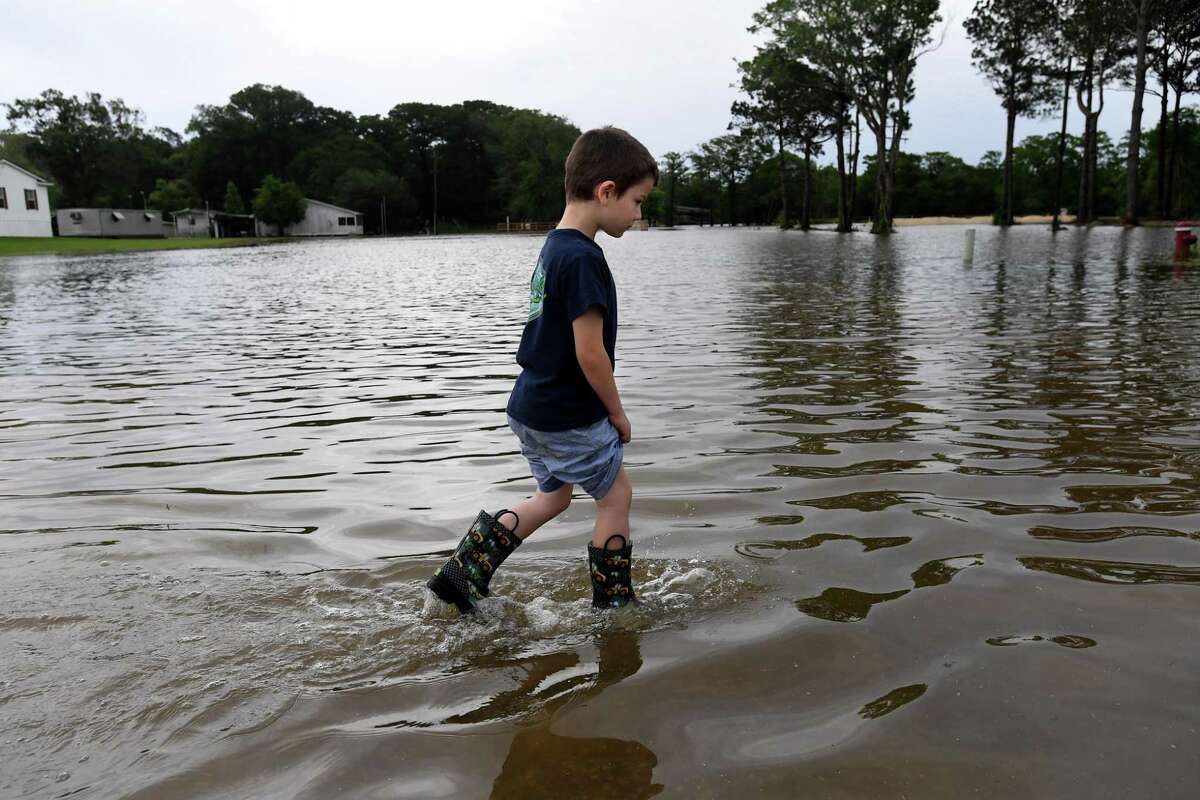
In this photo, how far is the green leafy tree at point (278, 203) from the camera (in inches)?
3356

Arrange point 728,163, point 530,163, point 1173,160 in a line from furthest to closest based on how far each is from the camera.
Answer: point 728,163, point 530,163, point 1173,160

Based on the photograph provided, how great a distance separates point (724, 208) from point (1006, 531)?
435 ft

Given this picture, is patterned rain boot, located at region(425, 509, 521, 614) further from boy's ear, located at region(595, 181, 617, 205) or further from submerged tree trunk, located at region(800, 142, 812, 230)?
submerged tree trunk, located at region(800, 142, 812, 230)

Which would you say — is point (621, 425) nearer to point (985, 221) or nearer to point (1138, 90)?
point (1138, 90)

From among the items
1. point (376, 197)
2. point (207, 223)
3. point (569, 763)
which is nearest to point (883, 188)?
point (569, 763)

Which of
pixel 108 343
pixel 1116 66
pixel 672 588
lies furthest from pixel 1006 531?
pixel 1116 66

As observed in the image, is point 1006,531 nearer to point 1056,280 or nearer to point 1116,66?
point 1056,280

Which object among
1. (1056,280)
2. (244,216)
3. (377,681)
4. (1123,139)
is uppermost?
(1123,139)

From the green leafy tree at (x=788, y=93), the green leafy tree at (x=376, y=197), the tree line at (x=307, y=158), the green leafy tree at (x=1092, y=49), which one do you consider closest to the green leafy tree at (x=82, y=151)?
the tree line at (x=307, y=158)

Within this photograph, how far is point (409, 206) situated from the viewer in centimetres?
10619

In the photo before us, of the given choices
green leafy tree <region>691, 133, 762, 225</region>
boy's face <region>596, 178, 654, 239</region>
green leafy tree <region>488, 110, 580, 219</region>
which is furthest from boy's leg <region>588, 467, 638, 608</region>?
green leafy tree <region>691, 133, 762, 225</region>

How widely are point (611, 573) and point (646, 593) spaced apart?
29 centimetres

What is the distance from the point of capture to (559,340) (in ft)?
9.66

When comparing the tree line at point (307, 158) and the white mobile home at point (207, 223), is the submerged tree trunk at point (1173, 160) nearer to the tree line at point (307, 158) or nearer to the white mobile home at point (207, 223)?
the tree line at point (307, 158)
